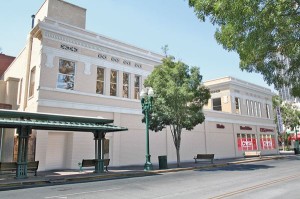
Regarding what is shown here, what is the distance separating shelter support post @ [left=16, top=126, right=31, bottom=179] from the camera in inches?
563

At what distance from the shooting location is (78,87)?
22.1 m

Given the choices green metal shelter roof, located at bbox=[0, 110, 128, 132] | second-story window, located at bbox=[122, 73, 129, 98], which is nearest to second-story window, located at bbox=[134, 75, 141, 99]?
second-story window, located at bbox=[122, 73, 129, 98]

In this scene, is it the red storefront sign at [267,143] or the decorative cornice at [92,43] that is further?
the red storefront sign at [267,143]

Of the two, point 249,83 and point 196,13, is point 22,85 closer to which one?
point 196,13

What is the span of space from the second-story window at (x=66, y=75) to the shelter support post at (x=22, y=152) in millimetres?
6592

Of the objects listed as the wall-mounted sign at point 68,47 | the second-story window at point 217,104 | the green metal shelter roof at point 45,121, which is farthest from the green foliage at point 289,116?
the green metal shelter roof at point 45,121

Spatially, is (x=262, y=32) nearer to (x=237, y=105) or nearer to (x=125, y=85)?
(x=125, y=85)

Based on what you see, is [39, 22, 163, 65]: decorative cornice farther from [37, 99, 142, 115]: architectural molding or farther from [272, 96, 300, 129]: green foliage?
[272, 96, 300, 129]: green foliage

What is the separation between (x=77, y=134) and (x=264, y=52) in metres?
16.3

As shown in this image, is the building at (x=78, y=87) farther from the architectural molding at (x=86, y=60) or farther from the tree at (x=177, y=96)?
the tree at (x=177, y=96)

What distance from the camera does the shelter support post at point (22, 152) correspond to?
14312 mm

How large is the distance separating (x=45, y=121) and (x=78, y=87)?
261 inches

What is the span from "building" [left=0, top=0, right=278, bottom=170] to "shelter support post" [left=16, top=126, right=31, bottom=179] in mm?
3921

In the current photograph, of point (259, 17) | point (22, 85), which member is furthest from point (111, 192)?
point (22, 85)
